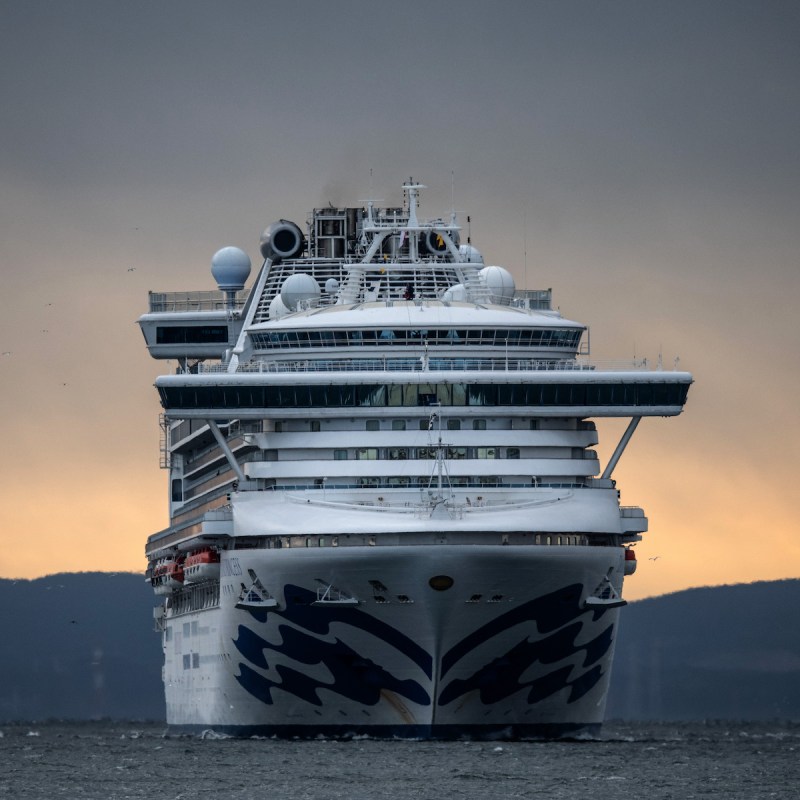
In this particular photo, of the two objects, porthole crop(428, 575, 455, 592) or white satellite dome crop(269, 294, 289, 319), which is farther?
white satellite dome crop(269, 294, 289, 319)

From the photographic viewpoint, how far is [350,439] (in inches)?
3278

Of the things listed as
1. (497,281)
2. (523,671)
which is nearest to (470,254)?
(497,281)

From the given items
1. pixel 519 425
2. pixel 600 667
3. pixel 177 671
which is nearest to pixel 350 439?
pixel 519 425

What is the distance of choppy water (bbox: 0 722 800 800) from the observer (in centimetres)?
7362

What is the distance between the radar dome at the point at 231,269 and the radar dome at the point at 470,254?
977 cm

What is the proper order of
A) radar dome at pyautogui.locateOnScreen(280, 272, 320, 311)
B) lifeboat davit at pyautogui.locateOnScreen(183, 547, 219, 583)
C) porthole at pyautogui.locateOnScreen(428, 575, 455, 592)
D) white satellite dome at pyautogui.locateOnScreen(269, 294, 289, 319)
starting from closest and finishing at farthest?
porthole at pyautogui.locateOnScreen(428, 575, 455, 592) < lifeboat davit at pyautogui.locateOnScreen(183, 547, 219, 583) < radar dome at pyautogui.locateOnScreen(280, 272, 320, 311) < white satellite dome at pyautogui.locateOnScreen(269, 294, 289, 319)

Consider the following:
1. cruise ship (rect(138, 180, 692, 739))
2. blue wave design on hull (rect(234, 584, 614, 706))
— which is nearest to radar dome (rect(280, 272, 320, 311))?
cruise ship (rect(138, 180, 692, 739))

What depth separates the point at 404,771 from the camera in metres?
77.1

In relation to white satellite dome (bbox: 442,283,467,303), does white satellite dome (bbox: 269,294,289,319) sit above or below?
above

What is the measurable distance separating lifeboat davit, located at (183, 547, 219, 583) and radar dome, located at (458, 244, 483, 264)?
53.9ft

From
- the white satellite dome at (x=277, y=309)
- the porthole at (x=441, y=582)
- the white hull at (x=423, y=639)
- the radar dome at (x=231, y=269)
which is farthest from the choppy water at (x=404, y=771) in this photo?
the radar dome at (x=231, y=269)

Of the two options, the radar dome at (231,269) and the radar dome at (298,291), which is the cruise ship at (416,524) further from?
the radar dome at (231,269)

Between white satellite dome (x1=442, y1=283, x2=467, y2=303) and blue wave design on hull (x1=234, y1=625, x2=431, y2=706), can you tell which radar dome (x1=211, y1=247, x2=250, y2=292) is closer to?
white satellite dome (x1=442, y1=283, x2=467, y2=303)

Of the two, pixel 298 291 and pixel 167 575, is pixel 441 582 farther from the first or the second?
pixel 167 575
